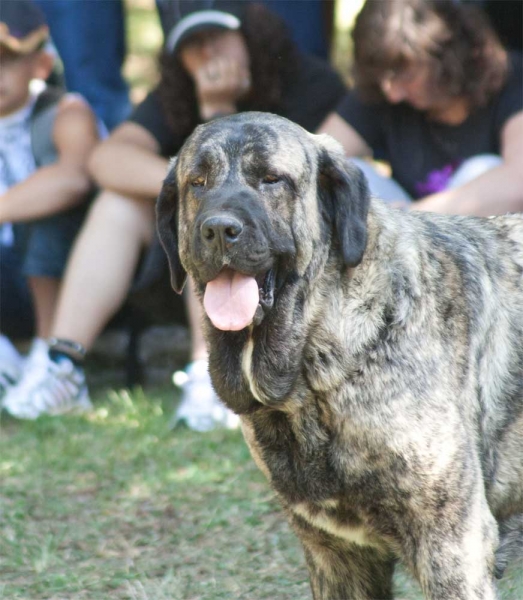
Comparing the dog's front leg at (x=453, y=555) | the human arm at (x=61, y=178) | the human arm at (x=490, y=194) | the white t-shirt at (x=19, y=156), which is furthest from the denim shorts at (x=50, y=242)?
the dog's front leg at (x=453, y=555)

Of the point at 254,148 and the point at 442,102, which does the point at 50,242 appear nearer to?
the point at 442,102

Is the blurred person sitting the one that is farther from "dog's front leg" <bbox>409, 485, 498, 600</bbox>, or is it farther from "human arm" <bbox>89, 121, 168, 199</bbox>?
"dog's front leg" <bbox>409, 485, 498, 600</bbox>

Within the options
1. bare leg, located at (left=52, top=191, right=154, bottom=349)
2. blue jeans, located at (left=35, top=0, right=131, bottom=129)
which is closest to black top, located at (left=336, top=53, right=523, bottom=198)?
bare leg, located at (left=52, top=191, right=154, bottom=349)

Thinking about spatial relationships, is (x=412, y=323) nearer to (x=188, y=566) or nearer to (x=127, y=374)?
(x=188, y=566)

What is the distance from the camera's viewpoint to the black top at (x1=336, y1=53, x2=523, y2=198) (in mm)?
4500

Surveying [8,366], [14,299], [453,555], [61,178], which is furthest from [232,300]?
[14,299]

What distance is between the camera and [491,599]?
8.64 feet

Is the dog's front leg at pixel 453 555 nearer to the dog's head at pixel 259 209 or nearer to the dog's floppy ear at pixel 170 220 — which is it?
the dog's head at pixel 259 209

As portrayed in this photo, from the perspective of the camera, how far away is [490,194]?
420 centimetres

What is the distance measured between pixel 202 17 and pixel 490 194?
1.67 metres

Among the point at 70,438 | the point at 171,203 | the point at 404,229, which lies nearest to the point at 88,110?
the point at 70,438

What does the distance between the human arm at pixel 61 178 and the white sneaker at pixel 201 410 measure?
120 centimetres

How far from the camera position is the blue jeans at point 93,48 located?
6.17 m

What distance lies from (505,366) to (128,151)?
274 centimetres
